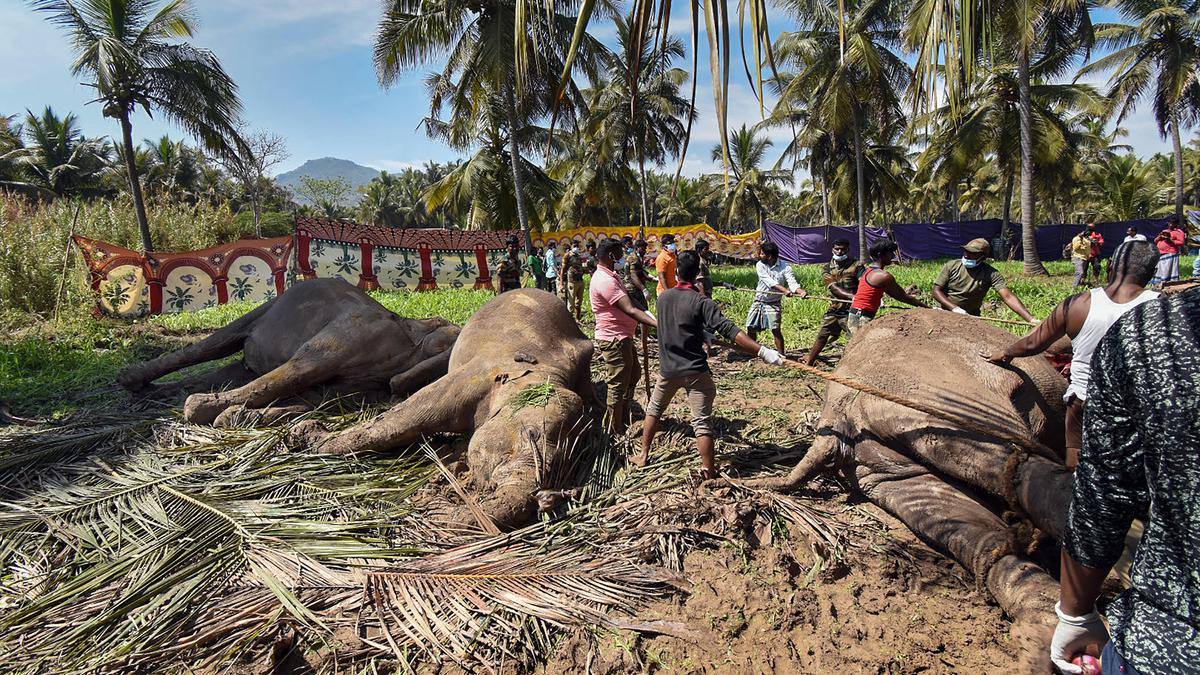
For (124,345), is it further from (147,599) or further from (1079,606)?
(1079,606)

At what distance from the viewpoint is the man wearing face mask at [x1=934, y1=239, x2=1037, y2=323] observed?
5906 mm

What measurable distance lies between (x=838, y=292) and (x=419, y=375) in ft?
15.5

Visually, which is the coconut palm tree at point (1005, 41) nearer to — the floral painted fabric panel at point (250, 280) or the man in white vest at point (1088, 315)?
the man in white vest at point (1088, 315)

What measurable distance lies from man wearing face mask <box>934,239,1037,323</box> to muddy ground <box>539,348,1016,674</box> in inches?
135

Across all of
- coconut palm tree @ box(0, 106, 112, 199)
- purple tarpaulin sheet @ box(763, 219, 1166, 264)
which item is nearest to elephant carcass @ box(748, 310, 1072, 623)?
purple tarpaulin sheet @ box(763, 219, 1166, 264)

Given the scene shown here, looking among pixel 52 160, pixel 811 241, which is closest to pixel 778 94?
pixel 811 241

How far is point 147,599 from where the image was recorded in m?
2.93

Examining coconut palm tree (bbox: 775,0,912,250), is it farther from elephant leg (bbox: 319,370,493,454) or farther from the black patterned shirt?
the black patterned shirt

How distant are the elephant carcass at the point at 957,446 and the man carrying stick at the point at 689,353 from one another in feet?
1.80

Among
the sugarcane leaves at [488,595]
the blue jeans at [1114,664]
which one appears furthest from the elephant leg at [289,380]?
the blue jeans at [1114,664]

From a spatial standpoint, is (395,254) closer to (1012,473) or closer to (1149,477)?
(1012,473)

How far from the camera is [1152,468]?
1135mm

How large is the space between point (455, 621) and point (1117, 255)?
4086mm

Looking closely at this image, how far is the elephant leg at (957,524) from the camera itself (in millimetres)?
2627
